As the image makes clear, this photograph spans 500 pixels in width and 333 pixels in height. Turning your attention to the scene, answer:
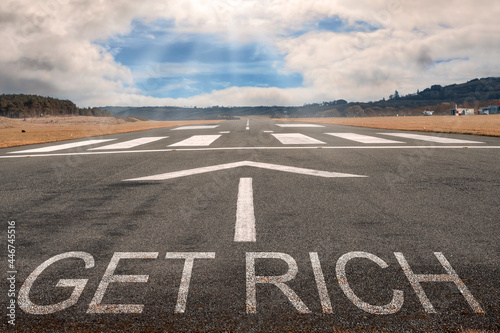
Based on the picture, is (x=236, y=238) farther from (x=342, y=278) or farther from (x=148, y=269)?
(x=342, y=278)

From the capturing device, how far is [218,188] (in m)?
5.84

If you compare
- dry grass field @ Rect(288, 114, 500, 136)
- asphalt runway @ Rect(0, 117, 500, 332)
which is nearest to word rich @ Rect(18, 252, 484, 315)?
asphalt runway @ Rect(0, 117, 500, 332)

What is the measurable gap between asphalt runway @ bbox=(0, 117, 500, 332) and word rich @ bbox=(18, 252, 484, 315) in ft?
0.04

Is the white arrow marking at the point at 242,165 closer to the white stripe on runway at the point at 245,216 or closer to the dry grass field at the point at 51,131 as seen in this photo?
the white stripe on runway at the point at 245,216

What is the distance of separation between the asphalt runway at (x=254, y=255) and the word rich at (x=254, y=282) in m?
0.01

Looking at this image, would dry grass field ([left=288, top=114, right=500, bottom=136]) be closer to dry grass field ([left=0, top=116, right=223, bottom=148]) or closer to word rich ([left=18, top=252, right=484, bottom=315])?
word rich ([left=18, top=252, right=484, bottom=315])

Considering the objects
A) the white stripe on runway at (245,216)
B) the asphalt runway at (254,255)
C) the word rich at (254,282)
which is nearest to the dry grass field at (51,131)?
the asphalt runway at (254,255)

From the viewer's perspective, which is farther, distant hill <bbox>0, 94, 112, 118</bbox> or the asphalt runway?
distant hill <bbox>0, 94, 112, 118</bbox>

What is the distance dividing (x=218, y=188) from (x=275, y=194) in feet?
3.46

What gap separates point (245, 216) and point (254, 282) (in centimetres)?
163

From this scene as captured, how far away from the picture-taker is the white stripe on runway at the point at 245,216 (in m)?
3.58

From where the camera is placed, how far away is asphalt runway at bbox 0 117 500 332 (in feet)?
7.41

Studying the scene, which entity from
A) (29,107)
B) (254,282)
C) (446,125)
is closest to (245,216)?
(254,282)

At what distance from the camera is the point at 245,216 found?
14.0ft
